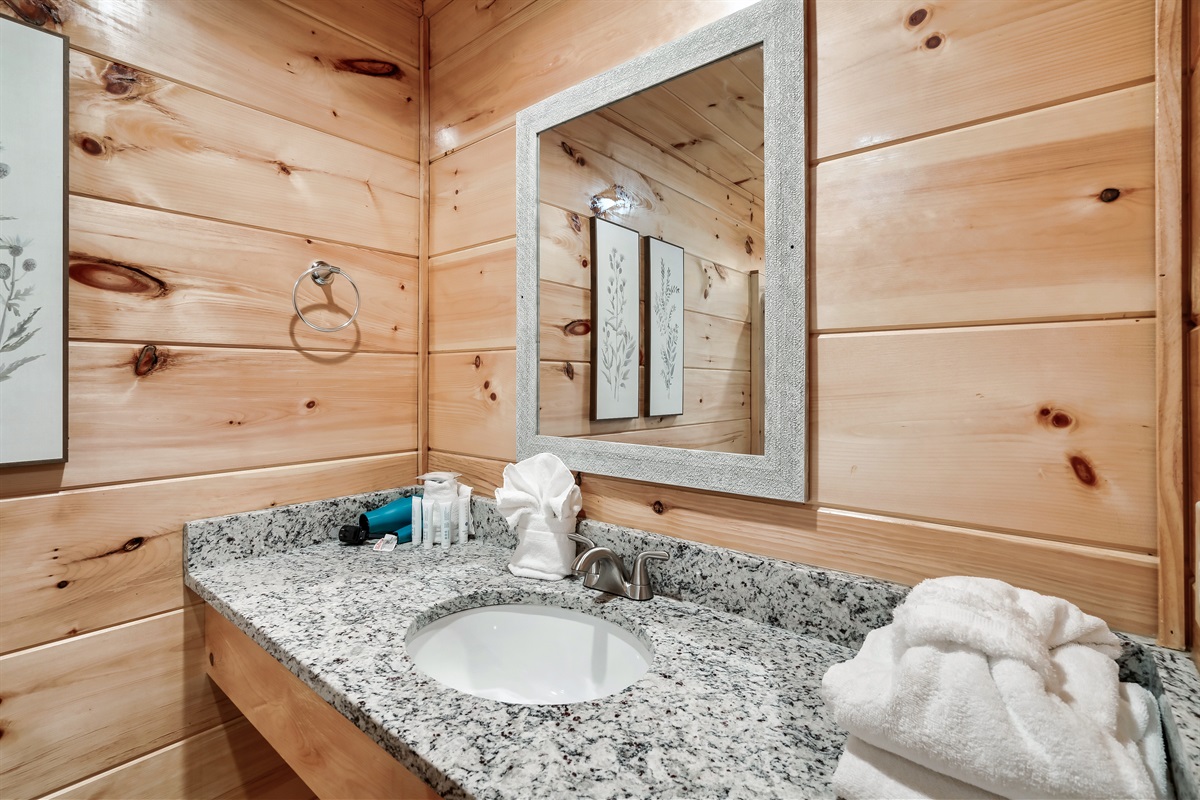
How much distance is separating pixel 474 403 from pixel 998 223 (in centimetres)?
109

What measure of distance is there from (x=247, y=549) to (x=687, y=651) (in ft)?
3.09

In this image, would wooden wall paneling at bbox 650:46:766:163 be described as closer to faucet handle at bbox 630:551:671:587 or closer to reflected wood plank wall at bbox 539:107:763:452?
reflected wood plank wall at bbox 539:107:763:452

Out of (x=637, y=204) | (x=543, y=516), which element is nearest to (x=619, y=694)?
(x=543, y=516)

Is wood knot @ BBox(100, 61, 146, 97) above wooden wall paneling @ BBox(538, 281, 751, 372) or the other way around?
above

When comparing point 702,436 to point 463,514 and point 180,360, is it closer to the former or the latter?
point 463,514

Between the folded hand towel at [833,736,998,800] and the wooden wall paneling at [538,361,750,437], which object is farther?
the wooden wall paneling at [538,361,750,437]

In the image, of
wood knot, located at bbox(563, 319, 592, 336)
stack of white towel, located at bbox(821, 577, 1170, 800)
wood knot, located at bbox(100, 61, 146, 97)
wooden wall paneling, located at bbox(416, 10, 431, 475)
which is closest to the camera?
stack of white towel, located at bbox(821, 577, 1170, 800)

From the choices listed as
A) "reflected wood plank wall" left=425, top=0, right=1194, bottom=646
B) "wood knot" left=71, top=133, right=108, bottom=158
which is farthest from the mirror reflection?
"wood knot" left=71, top=133, right=108, bottom=158

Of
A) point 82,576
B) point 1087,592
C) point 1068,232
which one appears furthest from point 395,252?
point 1087,592

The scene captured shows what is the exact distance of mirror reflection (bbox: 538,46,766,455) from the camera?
0.92 metres

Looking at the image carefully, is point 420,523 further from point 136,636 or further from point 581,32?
point 581,32

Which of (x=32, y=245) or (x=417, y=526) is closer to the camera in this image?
(x=32, y=245)

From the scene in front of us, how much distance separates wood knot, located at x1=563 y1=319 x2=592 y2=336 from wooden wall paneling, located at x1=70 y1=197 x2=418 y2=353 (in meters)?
0.53

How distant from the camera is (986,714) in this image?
464 mm
